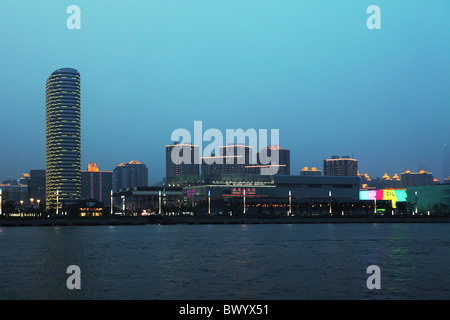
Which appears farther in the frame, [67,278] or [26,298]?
[67,278]

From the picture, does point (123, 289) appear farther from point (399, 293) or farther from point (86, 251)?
point (86, 251)

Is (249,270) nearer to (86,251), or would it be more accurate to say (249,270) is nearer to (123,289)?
(123,289)

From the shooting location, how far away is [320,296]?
4703cm

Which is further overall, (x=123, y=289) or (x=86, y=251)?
(x=86, y=251)
